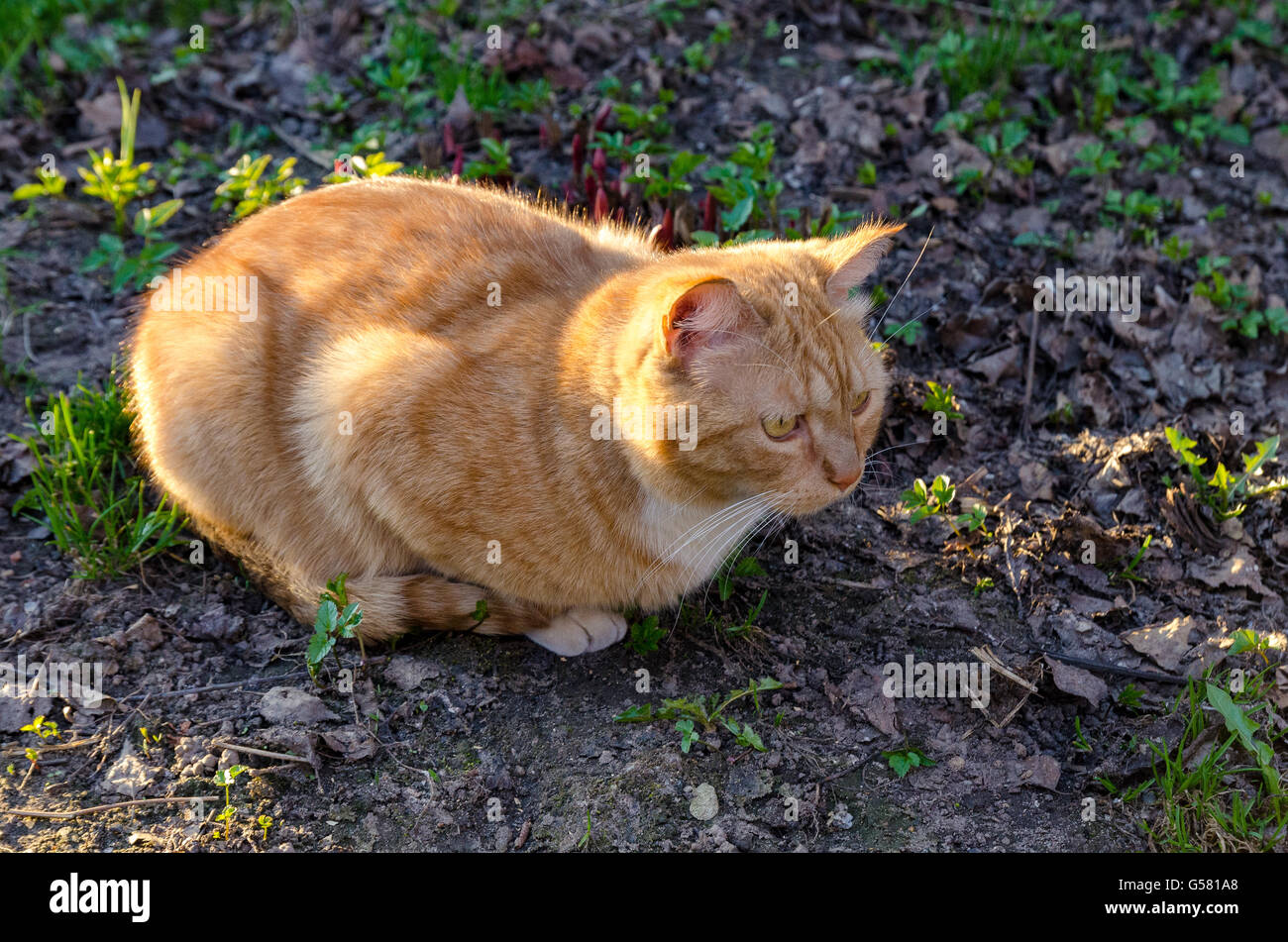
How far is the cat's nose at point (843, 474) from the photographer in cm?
289

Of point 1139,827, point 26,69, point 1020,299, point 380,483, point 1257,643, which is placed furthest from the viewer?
point 26,69

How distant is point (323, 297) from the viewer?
333cm

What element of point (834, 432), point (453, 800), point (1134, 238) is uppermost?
point (1134, 238)

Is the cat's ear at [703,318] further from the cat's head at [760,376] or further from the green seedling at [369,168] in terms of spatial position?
the green seedling at [369,168]

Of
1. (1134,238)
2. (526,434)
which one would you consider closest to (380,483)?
(526,434)

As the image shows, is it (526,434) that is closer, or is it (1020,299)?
(526,434)

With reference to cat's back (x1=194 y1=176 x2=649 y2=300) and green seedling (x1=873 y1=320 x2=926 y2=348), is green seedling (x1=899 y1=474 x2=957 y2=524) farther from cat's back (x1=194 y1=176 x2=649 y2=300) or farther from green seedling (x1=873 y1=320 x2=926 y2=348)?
cat's back (x1=194 y1=176 x2=649 y2=300)

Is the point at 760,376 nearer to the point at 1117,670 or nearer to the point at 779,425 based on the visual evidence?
the point at 779,425

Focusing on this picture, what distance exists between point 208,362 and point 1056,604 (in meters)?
2.69

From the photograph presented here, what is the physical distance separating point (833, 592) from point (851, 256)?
1.09 meters

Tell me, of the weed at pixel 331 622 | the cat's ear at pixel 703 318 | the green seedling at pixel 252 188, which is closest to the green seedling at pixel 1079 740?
the cat's ear at pixel 703 318

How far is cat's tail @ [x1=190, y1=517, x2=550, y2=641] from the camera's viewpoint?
3.28 meters

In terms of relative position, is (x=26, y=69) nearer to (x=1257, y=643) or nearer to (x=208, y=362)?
(x=208, y=362)

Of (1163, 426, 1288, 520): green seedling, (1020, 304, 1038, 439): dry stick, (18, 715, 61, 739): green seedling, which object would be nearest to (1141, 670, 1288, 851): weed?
(1163, 426, 1288, 520): green seedling
